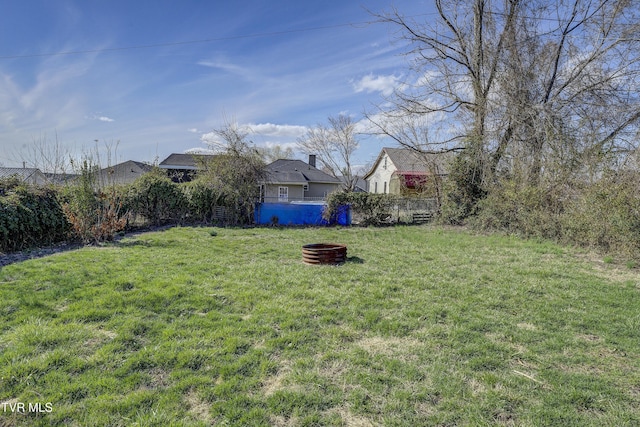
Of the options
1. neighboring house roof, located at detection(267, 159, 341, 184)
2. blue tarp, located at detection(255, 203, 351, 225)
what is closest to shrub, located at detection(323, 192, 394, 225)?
blue tarp, located at detection(255, 203, 351, 225)

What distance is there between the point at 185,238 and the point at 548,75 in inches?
489

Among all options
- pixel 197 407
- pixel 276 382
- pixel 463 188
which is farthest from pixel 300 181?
pixel 197 407

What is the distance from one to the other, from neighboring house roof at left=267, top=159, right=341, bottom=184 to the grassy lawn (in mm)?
19024

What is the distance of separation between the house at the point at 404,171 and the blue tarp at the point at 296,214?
3795 mm

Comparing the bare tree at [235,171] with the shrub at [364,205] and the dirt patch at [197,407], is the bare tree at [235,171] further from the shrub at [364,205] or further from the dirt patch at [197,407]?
the dirt patch at [197,407]

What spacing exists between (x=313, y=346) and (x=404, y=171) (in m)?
22.7

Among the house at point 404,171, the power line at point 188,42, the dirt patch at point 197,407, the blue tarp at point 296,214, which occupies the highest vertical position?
the power line at point 188,42

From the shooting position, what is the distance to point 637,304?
159 inches

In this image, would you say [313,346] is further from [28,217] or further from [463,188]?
[463,188]

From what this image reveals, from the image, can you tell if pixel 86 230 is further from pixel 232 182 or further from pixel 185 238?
pixel 232 182

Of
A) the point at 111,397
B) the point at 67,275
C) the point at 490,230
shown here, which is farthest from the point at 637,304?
A: the point at 67,275

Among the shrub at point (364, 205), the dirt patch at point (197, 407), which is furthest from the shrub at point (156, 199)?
the dirt patch at point (197, 407)

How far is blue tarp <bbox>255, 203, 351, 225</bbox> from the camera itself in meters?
12.4

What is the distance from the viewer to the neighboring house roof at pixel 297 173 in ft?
79.9
